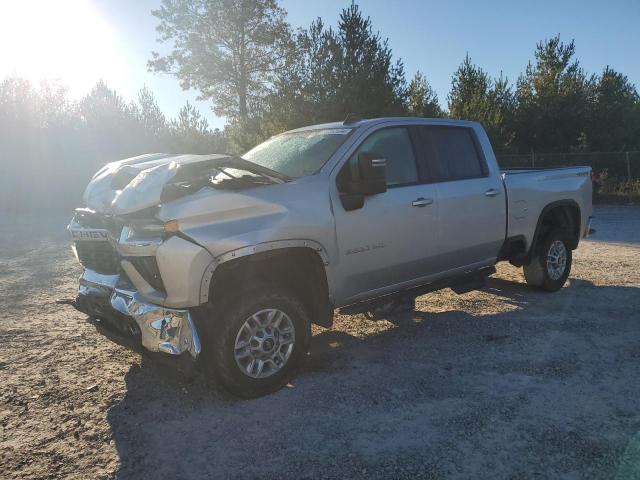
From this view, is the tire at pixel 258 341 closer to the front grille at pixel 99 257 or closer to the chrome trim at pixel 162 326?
the chrome trim at pixel 162 326

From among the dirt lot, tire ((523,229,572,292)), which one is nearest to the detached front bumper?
the dirt lot

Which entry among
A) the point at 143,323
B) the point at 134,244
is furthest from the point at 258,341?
the point at 134,244

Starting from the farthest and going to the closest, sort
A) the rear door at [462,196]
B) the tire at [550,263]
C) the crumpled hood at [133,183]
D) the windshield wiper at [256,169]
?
the tire at [550,263]
the rear door at [462,196]
the windshield wiper at [256,169]
the crumpled hood at [133,183]

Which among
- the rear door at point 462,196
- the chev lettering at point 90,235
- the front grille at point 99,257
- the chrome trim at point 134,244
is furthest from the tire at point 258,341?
the rear door at point 462,196

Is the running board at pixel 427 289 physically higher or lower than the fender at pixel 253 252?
lower

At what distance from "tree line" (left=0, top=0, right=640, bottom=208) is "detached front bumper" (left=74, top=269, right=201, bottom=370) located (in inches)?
593

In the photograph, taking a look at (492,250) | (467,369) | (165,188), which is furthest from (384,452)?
(492,250)

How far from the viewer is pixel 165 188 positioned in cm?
360

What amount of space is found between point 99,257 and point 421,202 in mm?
2723

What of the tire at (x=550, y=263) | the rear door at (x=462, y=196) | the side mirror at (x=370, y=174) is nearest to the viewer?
the side mirror at (x=370, y=174)

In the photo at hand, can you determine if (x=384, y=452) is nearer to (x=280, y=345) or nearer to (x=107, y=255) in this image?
(x=280, y=345)

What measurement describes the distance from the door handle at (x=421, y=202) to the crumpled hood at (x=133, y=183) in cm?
172

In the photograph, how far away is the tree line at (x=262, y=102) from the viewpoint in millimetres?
19422

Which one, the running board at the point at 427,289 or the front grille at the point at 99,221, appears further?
the running board at the point at 427,289
